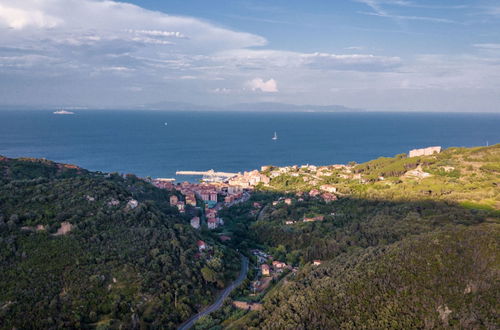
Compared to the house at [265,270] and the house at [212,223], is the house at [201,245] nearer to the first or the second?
the house at [265,270]

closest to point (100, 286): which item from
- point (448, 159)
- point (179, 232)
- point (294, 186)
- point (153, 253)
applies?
point (153, 253)

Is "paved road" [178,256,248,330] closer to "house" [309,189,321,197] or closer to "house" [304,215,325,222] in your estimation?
"house" [304,215,325,222]

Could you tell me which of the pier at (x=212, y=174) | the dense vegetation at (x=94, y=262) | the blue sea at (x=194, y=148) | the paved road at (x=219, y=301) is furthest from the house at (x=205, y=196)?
the paved road at (x=219, y=301)

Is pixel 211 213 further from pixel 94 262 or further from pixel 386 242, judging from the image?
pixel 94 262

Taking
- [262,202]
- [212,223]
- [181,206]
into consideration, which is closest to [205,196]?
[181,206]

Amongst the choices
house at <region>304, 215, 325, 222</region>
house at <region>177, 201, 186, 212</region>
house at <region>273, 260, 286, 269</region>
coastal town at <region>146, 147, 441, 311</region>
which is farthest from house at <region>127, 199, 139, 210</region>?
house at <region>304, 215, 325, 222</region>
